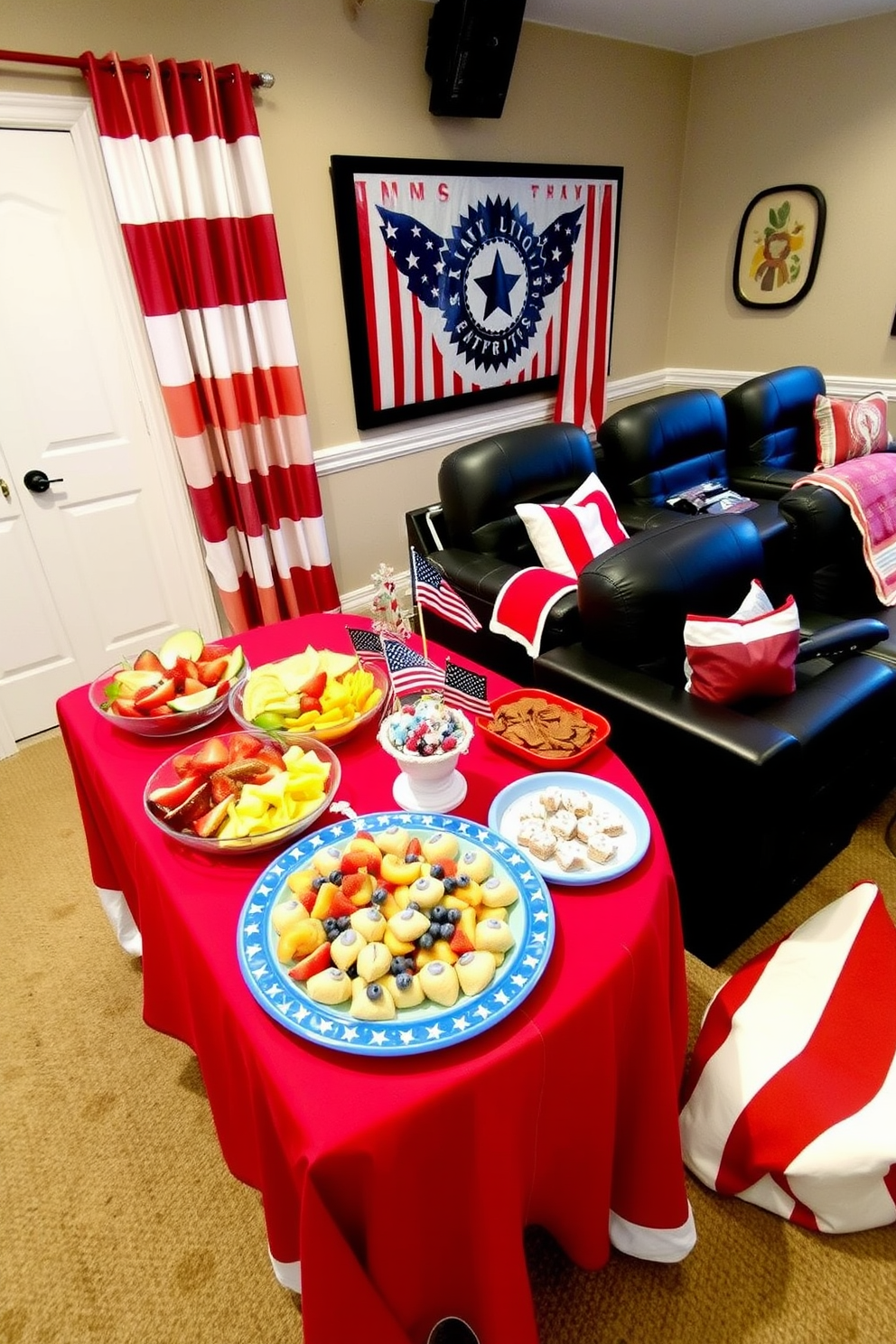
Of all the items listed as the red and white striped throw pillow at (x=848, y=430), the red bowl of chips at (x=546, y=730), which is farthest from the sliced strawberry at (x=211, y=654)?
the red and white striped throw pillow at (x=848, y=430)

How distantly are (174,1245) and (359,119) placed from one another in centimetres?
360

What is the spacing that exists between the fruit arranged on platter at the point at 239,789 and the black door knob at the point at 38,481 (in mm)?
1839

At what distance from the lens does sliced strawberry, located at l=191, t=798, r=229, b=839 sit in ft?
3.50

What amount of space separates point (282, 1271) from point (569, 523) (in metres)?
2.12

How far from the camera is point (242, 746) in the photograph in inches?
48.1

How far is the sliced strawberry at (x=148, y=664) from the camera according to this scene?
58.5 inches

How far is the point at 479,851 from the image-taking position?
98 centimetres

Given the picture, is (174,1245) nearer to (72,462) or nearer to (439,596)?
(439,596)

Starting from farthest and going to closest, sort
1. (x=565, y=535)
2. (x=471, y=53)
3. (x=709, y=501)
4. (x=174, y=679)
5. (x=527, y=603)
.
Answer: (x=709, y=501), (x=471, y=53), (x=565, y=535), (x=527, y=603), (x=174, y=679)

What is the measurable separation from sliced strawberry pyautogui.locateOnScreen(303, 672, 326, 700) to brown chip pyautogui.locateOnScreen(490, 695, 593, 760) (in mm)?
343

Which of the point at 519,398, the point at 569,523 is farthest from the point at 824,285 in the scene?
the point at 569,523

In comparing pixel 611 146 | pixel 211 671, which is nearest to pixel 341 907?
pixel 211 671

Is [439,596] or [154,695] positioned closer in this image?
[154,695]

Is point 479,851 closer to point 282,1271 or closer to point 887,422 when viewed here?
point 282,1271
